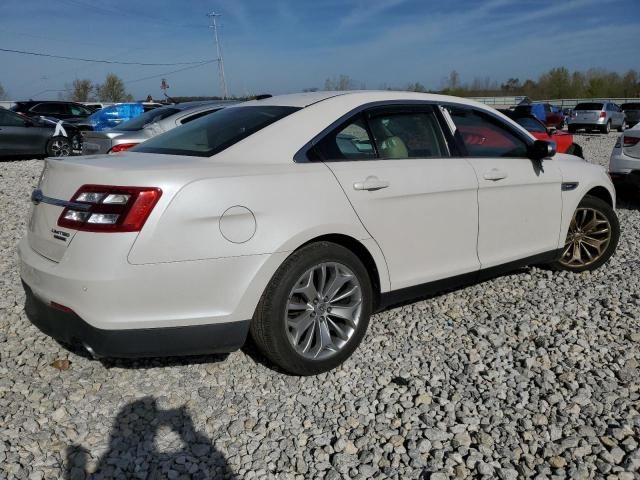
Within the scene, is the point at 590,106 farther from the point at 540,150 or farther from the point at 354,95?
the point at 354,95

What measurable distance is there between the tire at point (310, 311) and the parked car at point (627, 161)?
593cm

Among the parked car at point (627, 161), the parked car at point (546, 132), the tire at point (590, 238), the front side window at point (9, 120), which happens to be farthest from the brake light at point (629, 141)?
the front side window at point (9, 120)

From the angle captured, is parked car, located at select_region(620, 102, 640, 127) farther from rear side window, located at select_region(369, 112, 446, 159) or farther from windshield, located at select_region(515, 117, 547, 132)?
rear side window, located at select_region(369, 112, 446, 159)

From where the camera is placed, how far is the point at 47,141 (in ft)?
46.5

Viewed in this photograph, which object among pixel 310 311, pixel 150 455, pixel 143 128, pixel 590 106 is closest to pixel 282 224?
pixel 310 311

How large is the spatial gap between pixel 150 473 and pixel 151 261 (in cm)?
91

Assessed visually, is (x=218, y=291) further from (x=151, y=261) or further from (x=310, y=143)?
(x=310, y=143)

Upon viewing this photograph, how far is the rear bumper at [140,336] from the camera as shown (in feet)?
8.65

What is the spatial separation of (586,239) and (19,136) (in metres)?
13.2

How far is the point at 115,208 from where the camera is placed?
256cm

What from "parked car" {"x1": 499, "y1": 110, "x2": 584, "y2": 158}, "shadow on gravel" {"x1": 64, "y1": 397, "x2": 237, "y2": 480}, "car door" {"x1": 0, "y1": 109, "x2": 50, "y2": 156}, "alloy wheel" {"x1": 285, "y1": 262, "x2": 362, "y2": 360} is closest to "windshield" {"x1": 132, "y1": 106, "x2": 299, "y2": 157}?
"alloy wheel" {"x1": 285, "y1": 262, "x2": 362, "y2": 360}

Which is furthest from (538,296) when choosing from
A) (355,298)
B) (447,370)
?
(355,298)

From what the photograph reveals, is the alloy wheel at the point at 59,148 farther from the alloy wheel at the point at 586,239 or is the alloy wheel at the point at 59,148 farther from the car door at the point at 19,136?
the alloy wheel at the point at 586,239

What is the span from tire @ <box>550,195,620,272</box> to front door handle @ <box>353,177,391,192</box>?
2.28 metres
